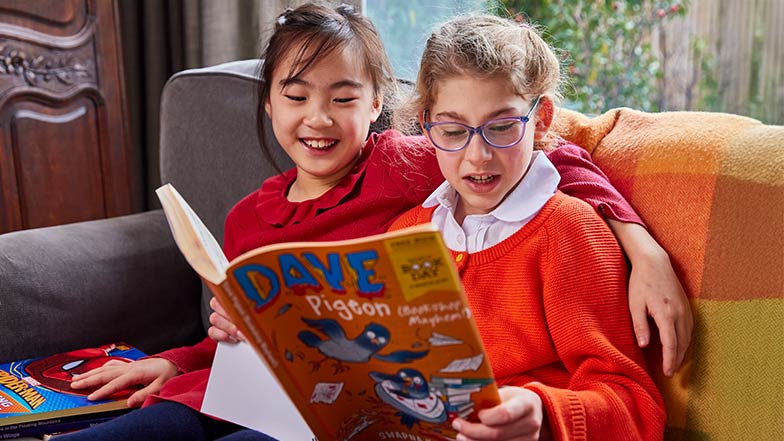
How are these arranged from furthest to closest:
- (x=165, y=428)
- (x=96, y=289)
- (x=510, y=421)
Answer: (x=96, y=289)
(x=165, y=428)
(x=510, y=421)

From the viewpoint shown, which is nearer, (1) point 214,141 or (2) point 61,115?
(1) point 214,141

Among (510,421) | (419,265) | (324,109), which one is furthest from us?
(324,109)

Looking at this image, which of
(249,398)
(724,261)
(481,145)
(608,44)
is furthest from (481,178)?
(608,44)

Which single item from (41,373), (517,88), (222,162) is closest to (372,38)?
(517,88)

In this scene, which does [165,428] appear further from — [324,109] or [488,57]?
[488,57]

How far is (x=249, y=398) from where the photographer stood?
119 cm

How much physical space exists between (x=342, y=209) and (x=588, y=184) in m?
0.42

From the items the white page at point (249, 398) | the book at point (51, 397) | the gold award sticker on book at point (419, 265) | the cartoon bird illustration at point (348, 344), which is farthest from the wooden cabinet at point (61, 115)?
the gold award sticker on book at point (419, 265)

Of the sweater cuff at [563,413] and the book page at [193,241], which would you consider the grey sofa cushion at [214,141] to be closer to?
the book page at [193,241]

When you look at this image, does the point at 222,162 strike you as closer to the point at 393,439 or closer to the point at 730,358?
the point at 393,439

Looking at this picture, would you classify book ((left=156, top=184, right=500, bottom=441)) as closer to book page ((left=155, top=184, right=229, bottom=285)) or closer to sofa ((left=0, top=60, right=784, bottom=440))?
book page ((left=155, top=184, right=229, bottom=285))

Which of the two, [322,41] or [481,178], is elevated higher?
[322,41]

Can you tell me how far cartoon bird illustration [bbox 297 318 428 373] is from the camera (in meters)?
0.84

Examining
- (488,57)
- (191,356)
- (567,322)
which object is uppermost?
(488,57)
